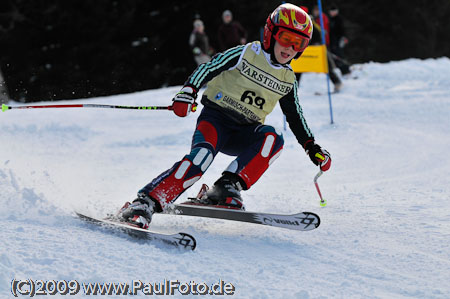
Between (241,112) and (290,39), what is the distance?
1.89 feet

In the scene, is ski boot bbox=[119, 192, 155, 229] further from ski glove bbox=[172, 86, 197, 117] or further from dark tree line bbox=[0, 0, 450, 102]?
dark tree line bbox=[0, 0, 450, 102]

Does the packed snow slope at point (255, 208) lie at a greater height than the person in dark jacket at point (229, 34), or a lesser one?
greater

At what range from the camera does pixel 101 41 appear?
19.0m

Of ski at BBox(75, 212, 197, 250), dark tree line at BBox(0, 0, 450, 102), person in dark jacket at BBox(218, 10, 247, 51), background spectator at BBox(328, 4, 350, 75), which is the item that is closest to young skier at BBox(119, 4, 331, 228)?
ski at BBox(75, 212, 197, 250)

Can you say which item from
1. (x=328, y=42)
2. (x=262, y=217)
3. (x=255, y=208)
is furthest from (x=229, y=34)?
(x=262, y=217)

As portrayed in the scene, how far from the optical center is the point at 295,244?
10.6 ft

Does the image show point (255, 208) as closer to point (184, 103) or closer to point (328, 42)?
point (184, 103)

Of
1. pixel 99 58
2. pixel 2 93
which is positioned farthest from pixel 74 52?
pixel 2 93

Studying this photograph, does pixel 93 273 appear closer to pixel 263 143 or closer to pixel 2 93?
pixel 263 143

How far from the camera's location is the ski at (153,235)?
9.43 ft

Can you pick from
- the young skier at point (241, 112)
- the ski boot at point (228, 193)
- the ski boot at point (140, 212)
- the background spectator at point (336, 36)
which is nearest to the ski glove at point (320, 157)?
the young skier at point (241, 112)

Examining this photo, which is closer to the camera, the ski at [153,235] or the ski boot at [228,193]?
the ski at [153,235]

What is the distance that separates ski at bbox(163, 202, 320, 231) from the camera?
326cm

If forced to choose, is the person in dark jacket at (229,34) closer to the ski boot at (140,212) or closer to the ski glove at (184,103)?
the ski glove at (184,103)
